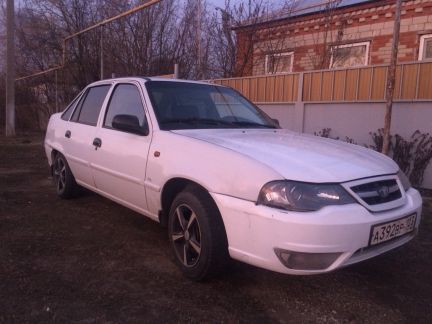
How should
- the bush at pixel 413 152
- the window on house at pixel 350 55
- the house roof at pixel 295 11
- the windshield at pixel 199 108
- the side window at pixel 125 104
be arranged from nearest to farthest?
the windshield at pixel 199 108, the side window at pixel 125 104, the bush at pixel 413 152, the window on house at pixel 350 55, the house roof at pixel 295 11

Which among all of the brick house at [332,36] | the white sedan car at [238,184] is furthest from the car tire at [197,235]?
the brick house at [332,36]

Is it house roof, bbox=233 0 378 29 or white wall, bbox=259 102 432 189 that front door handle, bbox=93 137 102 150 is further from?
house roof, bbox=233 0 378 29

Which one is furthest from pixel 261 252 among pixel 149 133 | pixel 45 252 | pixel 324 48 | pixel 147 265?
pixel 324 48

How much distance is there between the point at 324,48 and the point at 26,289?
36.5ft

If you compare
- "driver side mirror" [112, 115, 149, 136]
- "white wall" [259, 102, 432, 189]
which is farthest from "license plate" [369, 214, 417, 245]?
"white wall" [259, 102, 432, 189]

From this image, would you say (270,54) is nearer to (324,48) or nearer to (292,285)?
(324,48)

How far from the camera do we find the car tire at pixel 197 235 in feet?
9.32

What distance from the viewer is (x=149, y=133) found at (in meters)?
3.56

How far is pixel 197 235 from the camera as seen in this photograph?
3.07 meters

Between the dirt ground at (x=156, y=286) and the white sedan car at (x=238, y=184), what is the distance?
294mm

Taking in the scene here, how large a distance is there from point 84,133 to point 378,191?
323 centimetres

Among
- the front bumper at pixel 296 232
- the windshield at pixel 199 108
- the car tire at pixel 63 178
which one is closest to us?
the front bumper at pixel 296 232

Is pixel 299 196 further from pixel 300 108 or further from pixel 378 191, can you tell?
pixel 300 108

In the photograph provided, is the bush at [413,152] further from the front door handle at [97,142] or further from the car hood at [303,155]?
the front door handle at [97,142]
